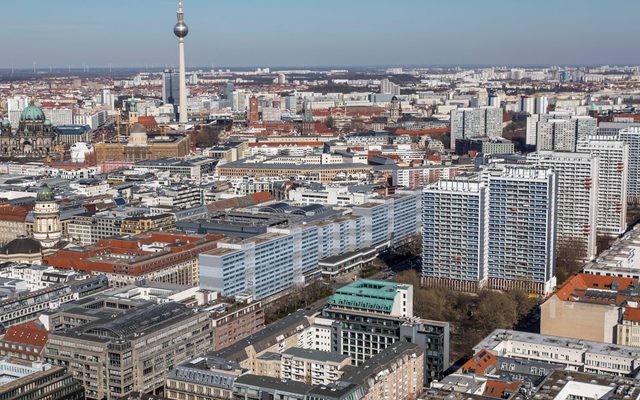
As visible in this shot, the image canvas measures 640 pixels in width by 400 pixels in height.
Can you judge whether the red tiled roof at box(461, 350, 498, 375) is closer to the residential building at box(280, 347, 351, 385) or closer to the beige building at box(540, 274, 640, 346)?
the residential building at box(280, 347, 351, 385)

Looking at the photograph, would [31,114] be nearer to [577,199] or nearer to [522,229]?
[577,199]

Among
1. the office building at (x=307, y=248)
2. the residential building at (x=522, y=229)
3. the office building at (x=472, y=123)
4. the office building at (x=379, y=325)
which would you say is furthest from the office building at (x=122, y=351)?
the office building at (x=472, y=123)

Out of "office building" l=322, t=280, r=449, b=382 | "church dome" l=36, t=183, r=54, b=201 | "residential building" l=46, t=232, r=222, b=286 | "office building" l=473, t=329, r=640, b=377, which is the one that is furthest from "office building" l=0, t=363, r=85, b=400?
"church dome" l=36, t=183, r=54, b=201

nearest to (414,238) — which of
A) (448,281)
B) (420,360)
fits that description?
(448,281)

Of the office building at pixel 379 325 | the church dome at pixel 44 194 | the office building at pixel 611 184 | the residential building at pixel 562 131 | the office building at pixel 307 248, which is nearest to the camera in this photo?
the office building at pixel 379 325

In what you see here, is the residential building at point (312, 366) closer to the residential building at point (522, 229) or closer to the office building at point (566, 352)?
the office building at point (566, 352)

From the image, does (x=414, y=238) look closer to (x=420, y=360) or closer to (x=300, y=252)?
(x=300, y=252)

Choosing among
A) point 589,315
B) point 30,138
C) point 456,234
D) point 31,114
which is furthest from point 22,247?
point 31,114
